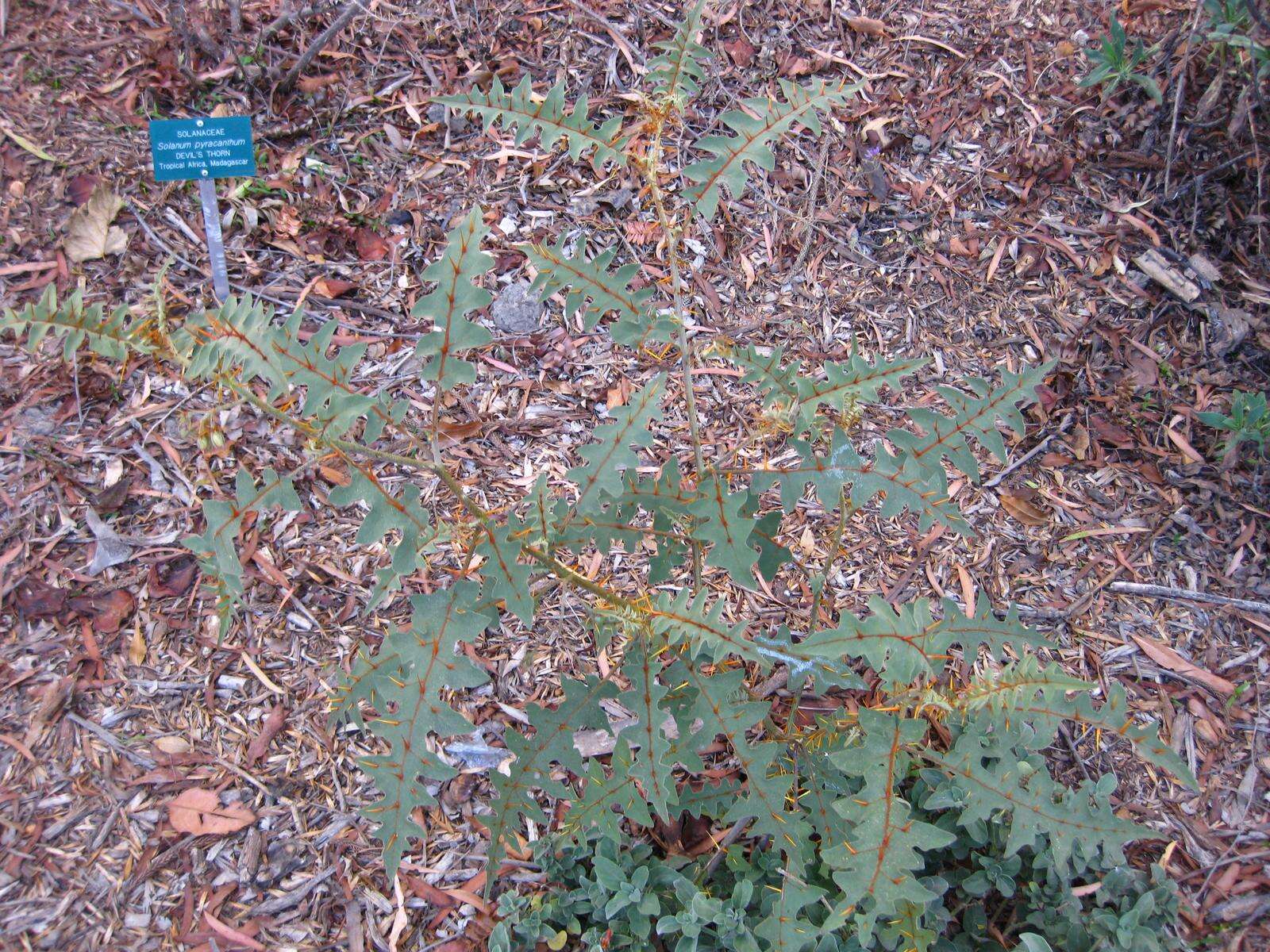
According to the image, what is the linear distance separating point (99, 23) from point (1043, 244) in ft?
12.3

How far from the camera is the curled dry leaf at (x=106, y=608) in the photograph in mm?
2615

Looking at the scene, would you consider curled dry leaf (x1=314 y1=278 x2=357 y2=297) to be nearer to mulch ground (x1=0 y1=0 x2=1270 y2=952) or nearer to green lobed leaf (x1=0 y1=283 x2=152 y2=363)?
mulch ground (x1=0 y1=0 x2=1270 y2=952)

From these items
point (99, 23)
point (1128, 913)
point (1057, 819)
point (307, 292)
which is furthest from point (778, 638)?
point (99, 23)

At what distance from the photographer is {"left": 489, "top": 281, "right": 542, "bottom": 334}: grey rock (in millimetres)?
3170

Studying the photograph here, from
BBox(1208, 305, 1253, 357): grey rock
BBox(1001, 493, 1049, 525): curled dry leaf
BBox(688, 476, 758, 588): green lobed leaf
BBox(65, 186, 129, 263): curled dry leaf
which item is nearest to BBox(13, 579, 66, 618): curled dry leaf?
BBox(65, 186, 129, 263): curled dry leaf

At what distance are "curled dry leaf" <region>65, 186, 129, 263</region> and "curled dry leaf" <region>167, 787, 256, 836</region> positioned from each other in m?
1.88

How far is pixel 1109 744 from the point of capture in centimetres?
256

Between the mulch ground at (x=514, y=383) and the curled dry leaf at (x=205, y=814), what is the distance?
0.04 ft

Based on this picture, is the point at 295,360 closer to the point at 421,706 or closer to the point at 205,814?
the point at 421,706

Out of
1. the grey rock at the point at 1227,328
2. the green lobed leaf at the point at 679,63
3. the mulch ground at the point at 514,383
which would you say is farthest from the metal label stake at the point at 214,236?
the grey rock at the point at 1227,328

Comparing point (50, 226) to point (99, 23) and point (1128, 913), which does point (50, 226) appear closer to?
point (99, 23)

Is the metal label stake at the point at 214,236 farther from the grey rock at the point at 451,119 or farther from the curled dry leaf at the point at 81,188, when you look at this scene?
the grey rock at the point at 451,119

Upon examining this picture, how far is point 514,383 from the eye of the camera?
3084mm

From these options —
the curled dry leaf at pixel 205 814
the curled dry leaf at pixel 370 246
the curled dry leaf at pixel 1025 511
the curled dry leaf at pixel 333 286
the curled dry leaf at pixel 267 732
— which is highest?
the curled dry leaf at pixel 370 246
